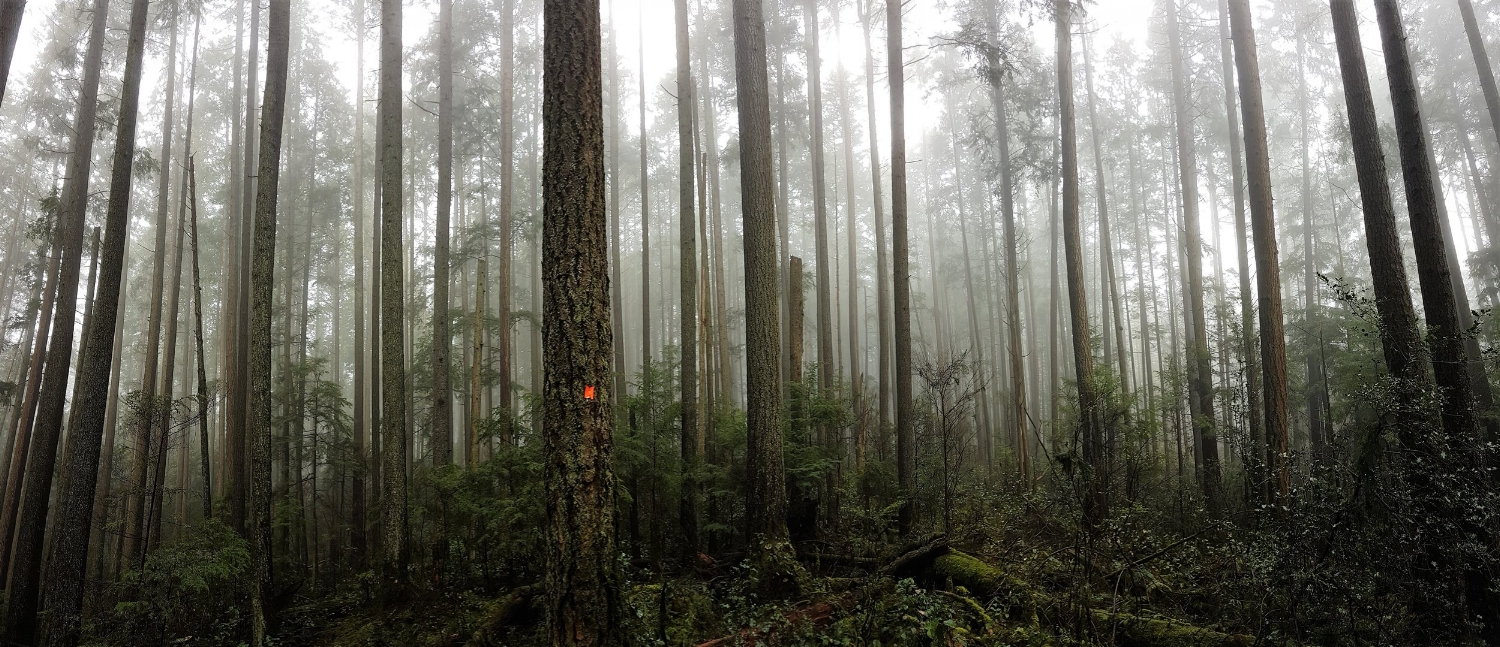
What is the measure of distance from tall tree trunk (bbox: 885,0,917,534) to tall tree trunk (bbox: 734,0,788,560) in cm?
349

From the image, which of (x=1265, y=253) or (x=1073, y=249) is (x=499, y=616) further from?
(x=1265, y=253)

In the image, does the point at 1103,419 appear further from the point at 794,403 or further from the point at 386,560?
the point at 386,560

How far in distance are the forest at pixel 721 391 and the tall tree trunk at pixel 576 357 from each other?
2 centimetres

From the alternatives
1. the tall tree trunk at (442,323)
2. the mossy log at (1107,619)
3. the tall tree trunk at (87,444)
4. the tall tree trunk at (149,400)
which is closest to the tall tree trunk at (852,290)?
the mossy log at (1107,619)

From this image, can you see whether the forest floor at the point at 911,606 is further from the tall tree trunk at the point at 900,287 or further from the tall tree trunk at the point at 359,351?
the tall tree trunk at the point at 359,351

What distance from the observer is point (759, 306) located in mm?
7918

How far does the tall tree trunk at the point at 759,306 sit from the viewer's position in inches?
298

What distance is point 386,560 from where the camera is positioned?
831 cm

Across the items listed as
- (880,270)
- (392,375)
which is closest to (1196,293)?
(880,270)

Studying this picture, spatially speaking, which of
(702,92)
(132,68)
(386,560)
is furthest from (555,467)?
(702,92)

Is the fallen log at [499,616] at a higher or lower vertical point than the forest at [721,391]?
lower

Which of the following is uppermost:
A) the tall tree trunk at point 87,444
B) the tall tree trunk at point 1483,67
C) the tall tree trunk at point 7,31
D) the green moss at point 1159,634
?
the tall tree trunk at point 1483,67

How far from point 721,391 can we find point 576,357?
1020 centimetres

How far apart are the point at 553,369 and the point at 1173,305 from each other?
92.5 ft
